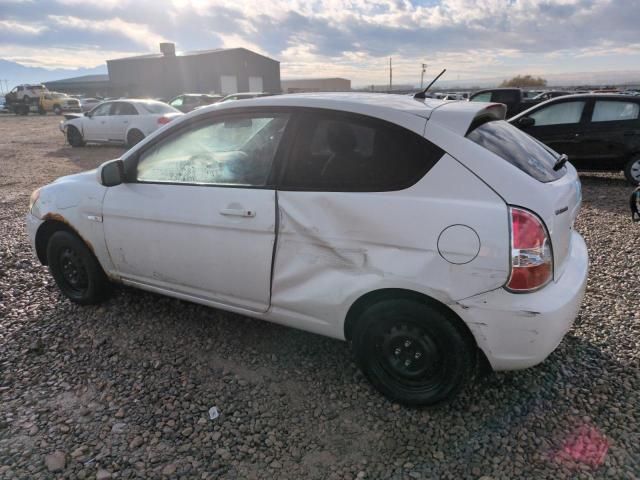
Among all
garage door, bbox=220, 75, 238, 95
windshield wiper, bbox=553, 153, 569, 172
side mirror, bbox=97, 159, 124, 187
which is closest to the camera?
windshield wiper, bbox=553, 153, 569, 172

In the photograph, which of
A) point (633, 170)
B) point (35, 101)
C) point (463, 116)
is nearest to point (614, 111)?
point (633, 170)

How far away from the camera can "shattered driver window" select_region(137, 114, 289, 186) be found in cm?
279

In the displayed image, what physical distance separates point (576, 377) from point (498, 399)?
1.84ft

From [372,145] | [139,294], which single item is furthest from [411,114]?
A: [139,294]

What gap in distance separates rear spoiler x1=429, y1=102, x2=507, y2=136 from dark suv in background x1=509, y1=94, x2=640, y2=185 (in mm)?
5525

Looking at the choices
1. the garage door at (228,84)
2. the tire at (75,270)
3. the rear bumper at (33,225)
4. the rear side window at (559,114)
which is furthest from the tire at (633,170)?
the garage door at (228,84)

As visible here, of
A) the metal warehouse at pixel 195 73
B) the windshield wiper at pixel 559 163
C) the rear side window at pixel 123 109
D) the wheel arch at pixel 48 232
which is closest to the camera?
the windshield wiper at pixel 559 163

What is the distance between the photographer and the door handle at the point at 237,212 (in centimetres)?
268

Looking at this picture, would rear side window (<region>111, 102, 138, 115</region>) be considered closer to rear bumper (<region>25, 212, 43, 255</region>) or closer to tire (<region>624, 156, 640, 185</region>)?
rear bumper (<region>25, 212, 43, 255</region>)

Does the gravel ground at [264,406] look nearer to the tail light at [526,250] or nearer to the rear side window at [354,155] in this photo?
the tail light at [526,250]

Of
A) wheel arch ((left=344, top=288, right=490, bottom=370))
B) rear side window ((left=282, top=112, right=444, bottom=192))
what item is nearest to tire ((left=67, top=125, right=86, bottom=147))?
rear side window ((left=282, top=112, right=444, bottom=192))

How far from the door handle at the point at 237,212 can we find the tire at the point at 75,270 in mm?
1485

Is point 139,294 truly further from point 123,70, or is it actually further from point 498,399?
point 123,70

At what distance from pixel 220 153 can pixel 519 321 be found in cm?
202
